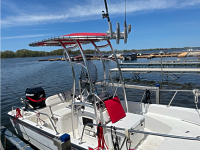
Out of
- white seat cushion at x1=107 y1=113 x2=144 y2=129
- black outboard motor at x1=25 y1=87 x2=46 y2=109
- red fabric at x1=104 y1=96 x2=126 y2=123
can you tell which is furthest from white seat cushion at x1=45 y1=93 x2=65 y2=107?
white seat cushion at x1=107 y1=113 x2=144 y2=129

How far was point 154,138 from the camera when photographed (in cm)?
487

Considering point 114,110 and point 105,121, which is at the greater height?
point 114,110

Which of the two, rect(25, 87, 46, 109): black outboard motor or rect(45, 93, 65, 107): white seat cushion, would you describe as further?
rect(25, 87, 46, 109): black outboard motor

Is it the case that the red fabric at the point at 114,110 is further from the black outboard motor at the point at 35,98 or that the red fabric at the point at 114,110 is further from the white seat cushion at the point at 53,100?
the black outboard motor at the point at 35,98

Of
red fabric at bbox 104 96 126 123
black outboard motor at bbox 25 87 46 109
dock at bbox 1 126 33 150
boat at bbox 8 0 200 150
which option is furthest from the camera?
black outboard motor at bbox 25 87 46 109

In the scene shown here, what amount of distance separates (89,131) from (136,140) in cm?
137

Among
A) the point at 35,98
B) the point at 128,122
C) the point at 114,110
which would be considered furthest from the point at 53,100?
the point at 128,122

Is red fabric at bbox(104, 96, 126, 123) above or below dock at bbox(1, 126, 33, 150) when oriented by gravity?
above

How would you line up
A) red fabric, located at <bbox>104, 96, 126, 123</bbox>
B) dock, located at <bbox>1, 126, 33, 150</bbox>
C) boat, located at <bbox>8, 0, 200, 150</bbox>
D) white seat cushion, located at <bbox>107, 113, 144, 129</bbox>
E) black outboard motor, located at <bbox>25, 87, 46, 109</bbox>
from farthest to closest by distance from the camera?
black outboard motor, located at <bbox>25, 87, 46, 109</bbox> < dock, located at <bbox>1, 126, 33, 150</bbox> < red fabric, located at <bbox>104, 96, 126, 123</bbox> < white seat cushion, located at <bbox>107, 113, 144, 129</bbox> < boat, located at <bbox>8, 0, 200, 150</bbox>

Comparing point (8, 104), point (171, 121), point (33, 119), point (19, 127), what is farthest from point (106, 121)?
point (8, 104)

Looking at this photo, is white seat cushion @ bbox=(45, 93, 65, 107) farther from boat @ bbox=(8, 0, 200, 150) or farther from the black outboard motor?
the black outboard motor

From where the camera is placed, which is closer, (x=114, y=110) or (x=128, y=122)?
(x=128, y=122)

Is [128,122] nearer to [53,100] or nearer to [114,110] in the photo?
[114,110]

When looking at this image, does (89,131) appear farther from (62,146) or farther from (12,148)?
(12,148)
